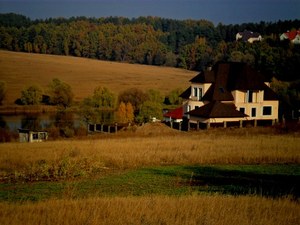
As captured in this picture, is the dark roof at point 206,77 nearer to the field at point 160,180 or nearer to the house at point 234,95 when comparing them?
the house at point 234,95

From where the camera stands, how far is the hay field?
4035 inches

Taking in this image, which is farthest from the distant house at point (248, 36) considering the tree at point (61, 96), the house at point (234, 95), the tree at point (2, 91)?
the house at point (234, 95)

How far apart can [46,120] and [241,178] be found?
5139 centimetres

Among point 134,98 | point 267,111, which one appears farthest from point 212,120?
point 134,98

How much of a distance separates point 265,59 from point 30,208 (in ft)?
256

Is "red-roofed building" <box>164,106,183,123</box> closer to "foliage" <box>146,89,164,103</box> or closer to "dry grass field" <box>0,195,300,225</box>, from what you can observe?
"foliage" <box>146,89,164,103</box>

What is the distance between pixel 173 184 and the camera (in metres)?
18.2

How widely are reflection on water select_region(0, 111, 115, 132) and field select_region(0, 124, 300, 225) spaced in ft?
73.9

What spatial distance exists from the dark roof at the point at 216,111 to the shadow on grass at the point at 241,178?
20761 mm

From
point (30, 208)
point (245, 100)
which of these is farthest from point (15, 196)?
point (245, 100)

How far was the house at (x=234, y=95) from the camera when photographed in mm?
46906

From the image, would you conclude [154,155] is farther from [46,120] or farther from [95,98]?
[95,98]

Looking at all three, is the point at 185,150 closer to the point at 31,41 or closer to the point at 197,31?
the point at 31,41

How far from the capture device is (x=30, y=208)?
11023mm
